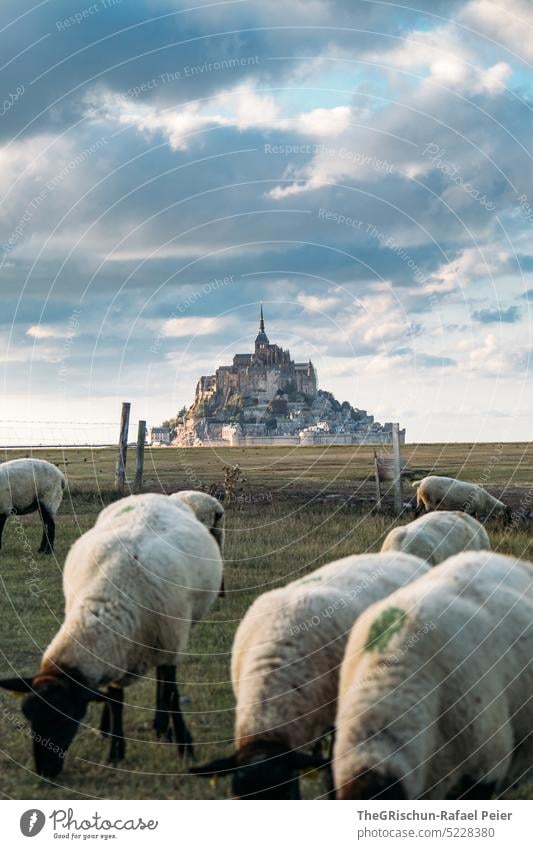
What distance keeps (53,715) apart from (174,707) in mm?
1792

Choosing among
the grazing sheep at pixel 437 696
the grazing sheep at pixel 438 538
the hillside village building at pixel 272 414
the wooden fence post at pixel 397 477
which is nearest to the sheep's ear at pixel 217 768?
the grazing sheep at pixel 437 696

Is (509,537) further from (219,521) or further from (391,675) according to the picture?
(391,675)

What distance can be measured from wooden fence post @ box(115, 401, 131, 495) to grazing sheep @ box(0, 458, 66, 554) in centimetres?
662

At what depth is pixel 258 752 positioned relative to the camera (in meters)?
5.87

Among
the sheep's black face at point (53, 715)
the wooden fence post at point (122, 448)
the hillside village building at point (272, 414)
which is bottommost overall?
the sheep's black face at point (53, 715)

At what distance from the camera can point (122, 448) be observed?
2630 centimetres

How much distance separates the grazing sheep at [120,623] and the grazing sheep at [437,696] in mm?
2437

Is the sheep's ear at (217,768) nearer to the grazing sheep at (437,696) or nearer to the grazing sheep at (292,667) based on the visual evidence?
the grazing sheep at (292,667)

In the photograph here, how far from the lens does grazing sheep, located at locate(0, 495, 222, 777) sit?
7.17 meters

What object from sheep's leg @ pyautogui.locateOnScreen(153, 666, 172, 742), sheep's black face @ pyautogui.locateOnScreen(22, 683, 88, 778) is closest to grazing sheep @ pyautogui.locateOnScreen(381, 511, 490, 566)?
sheep's leg @ pyautogui.locateOnScreen(153, 666, 172, 742)

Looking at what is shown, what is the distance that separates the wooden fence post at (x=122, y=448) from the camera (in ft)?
86.1

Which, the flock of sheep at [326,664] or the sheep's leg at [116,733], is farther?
the sheep's leg at [116,733]

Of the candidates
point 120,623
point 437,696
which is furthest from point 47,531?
point 437,696

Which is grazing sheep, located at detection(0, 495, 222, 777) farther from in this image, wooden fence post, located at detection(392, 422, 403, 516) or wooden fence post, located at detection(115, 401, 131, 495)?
wooden fence post, located at detection(115, 401, 131, 495)
